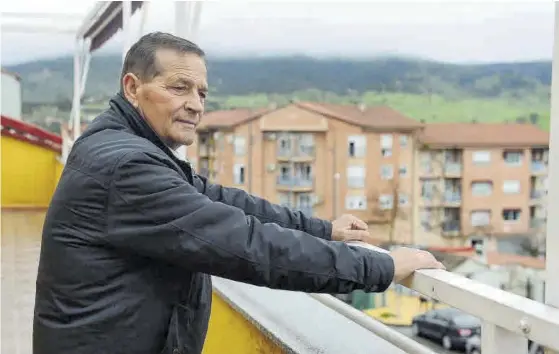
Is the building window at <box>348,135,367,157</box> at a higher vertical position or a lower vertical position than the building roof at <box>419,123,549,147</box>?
lower

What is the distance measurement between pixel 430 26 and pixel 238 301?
176ft

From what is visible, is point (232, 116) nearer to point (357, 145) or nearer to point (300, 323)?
point (357, 145)

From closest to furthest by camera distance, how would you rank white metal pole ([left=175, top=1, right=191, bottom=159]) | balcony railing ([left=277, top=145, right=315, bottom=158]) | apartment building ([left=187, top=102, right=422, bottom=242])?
1. white metal pole ([left=175, top=1, right=191, bottom=159])
2. apartment building ([left=187, top=102, right=422, bottom=242])
3. balcony railing ([left=277, top=145, right=315, bottom=158])

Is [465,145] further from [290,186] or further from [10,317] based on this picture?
[10,317]

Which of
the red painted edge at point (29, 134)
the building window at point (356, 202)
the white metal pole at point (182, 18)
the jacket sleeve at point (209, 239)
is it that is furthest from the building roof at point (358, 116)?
the jacket sleeve at point (209, 239)

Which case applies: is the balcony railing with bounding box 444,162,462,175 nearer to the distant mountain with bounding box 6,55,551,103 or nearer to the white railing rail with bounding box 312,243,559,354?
the distant mountain with bounding box 6,55,551,103

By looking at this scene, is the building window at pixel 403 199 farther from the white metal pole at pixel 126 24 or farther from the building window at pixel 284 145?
the white metal pole at pixel 126 24

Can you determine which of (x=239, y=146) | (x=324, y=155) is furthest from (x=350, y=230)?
(x=324, y=155)

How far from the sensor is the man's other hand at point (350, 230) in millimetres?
1166

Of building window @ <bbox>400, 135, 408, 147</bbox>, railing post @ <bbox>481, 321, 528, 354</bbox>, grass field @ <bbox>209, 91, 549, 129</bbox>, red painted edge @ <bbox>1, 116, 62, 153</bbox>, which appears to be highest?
grass field @ <bbox>209, 91, 549, 129</bbox>

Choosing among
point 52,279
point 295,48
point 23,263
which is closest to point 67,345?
point 52,279

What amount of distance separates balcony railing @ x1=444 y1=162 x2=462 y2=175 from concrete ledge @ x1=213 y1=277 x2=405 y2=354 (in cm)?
2309

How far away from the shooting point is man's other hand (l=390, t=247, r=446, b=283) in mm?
909

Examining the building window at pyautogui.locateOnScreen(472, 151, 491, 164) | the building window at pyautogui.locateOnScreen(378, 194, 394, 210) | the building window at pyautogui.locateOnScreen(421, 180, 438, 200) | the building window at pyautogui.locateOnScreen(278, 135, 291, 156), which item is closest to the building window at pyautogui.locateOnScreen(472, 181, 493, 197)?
the building window at pyautogui.locateOnScreen(472, 151, 491, 164)
